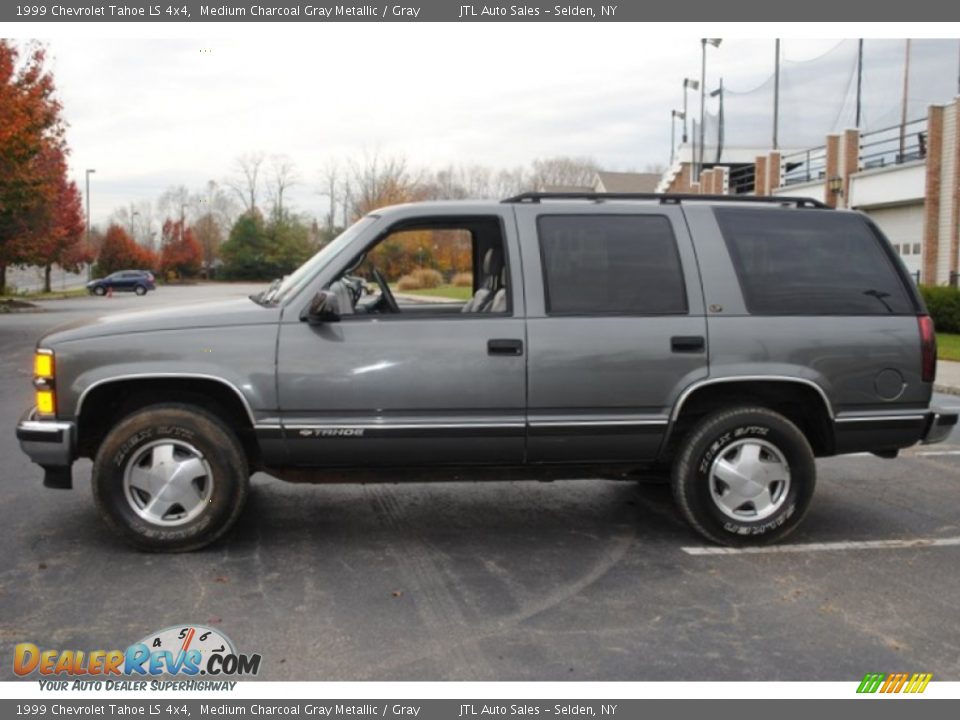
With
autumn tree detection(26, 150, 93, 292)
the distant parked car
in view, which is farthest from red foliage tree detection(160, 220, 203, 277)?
autumn tree detection(26, 150, 93, 292)

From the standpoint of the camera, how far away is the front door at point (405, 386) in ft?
16.5

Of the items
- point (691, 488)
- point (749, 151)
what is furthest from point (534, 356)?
point (749, 151)

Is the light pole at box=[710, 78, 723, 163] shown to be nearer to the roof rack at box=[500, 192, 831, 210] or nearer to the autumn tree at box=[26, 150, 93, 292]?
the autumn tree at box=[26, 150, 93, 292]

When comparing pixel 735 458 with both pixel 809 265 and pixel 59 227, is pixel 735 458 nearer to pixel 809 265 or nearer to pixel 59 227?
pixel 809 265

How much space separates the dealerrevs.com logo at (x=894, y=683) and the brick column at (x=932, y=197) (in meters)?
23.7

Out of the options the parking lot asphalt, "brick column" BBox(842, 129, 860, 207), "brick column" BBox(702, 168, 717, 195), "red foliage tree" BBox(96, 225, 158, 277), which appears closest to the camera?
the parking lot asphalt

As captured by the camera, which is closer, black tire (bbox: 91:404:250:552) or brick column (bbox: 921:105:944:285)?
black tire (bbox: 91:404:250:552)

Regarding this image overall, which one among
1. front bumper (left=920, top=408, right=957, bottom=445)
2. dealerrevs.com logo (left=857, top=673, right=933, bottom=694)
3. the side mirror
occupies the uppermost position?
the side mirror

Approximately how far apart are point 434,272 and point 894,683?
3.48 meters

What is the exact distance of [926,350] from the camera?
5.33m

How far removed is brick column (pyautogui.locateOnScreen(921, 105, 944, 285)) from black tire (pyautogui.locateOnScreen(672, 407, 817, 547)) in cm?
2217

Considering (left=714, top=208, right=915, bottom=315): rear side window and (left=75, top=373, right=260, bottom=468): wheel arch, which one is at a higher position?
(left=714, top=208, right=915, bottom=315): rear side window

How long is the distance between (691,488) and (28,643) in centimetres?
350

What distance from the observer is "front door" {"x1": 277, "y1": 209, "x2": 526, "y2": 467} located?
5.02 meters
